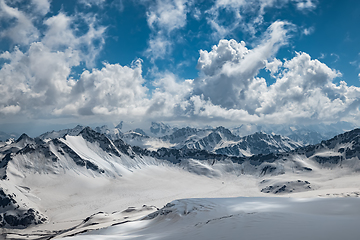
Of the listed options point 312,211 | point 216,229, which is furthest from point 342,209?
point 216,229

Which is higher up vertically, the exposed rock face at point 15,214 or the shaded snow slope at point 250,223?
the shaded snow slope at point 250,223

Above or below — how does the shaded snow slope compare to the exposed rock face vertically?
above

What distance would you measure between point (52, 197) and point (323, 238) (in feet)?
710

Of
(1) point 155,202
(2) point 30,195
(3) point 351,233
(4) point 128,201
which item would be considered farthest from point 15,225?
(3) point 351,233

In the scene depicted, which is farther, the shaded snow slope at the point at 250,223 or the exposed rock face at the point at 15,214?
the exposed rock face at the point at 15,214

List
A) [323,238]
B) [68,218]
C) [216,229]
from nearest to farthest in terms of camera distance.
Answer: [323,238], [216,229], [68,218]

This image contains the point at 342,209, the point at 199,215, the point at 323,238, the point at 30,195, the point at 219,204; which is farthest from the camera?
the point at 30,195

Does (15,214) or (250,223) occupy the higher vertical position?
(250,223)

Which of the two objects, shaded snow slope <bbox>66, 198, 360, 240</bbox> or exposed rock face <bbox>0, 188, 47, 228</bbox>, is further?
exposed rock face <bbox>0, 188, 47, 228</bbox>

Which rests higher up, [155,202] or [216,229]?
[216,229]

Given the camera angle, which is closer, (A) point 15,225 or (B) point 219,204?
(B) point 219,204

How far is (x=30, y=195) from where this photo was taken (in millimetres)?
186875

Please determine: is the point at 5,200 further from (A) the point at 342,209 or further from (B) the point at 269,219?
(A) the point at 342,209

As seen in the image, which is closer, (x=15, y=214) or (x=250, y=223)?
(x=250, y=223)
